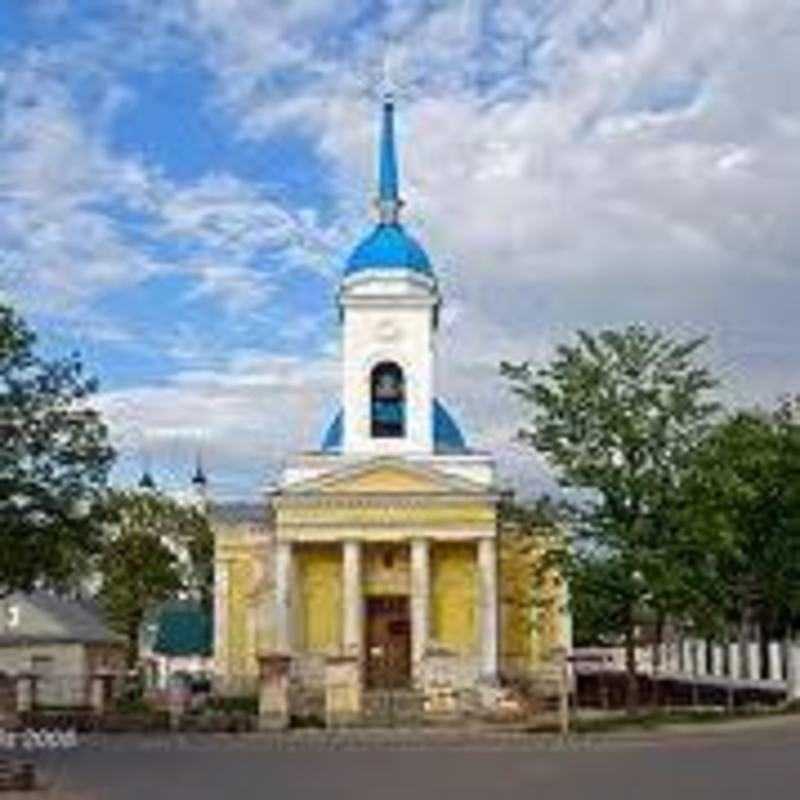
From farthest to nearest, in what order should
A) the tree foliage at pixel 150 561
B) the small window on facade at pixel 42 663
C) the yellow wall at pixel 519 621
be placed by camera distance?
the tree foliage at pixel 150 561 → the small window on facade at pixel 42 663 → the yellow wall at pixel 519 621

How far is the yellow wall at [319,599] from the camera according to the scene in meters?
75.4

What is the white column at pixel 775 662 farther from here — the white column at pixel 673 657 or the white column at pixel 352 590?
the white column at pixel 673 657

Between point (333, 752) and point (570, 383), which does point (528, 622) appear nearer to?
point (570, 383)

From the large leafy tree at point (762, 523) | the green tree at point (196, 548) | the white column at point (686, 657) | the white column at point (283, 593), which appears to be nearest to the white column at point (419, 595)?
the white column at point (283, 593)

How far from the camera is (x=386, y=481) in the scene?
240ft

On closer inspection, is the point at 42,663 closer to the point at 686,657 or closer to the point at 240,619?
the point at 240,619

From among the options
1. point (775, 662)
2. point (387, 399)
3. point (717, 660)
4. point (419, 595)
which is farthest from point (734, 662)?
point (387, 399)

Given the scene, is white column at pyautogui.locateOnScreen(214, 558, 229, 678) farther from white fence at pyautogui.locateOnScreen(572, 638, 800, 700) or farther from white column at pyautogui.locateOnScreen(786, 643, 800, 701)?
white column at pyautogui.locateOnScreen(786, 643, 800, 701)

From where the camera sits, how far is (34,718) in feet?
180

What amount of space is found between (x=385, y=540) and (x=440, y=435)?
7.22 metres

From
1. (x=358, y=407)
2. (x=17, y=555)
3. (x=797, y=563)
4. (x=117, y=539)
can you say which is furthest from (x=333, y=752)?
(x=117, y=539)

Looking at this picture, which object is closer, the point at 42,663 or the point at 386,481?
the point at 386,481

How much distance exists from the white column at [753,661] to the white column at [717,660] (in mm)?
10426

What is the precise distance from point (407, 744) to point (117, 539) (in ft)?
147
